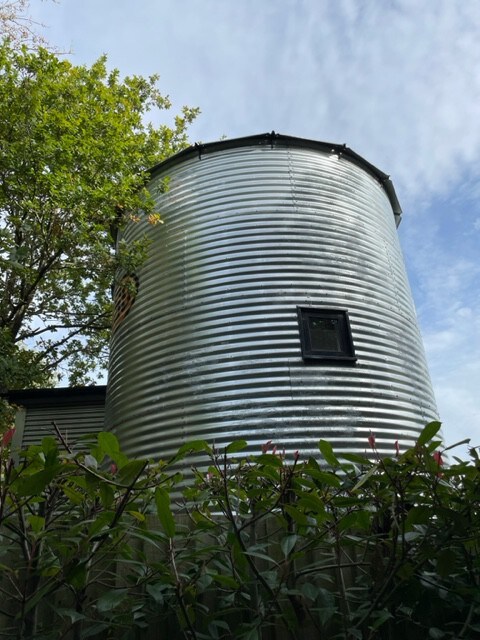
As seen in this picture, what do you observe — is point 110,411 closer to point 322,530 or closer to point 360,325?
point 360,325

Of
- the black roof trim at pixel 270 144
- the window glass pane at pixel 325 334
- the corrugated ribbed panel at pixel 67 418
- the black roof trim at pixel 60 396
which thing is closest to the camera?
the window glass pane at pixel 325 334

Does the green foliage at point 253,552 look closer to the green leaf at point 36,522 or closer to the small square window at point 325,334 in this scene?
the green leaf at point 36,522

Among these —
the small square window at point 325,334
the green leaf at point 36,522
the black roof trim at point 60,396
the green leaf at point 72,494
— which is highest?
the black roof trim at point 60,396

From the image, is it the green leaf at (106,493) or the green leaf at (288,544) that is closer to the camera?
the green leaf at (106,493)

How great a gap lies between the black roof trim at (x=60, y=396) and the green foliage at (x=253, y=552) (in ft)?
24.5

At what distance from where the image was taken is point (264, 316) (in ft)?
19.0

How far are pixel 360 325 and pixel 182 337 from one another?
82.1 inches

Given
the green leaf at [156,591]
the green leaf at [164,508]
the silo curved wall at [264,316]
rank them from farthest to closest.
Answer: the silo curved wall at [264,316] < the green leaf at [156,591] < the green leaf at [164,508]

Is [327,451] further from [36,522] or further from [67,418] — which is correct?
[67,418]

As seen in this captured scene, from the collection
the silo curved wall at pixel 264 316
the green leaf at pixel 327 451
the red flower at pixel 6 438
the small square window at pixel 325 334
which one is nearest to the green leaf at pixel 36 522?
the red flower at pixel 6 438

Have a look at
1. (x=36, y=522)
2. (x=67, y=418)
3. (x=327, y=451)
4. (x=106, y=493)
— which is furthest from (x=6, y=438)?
(x=67, y=418)

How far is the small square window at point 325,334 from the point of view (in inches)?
222

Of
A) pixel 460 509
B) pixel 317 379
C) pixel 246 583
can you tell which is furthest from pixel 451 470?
pixel 317 379

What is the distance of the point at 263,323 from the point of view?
5742mm
